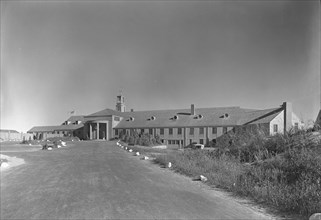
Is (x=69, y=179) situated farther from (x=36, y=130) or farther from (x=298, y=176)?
(x=36, y=130)

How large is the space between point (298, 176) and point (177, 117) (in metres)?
51.1

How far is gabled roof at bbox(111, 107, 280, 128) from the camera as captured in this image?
4955 cm

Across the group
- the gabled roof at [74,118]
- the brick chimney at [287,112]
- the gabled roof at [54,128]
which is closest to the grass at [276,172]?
the brick chimney at [287,112]

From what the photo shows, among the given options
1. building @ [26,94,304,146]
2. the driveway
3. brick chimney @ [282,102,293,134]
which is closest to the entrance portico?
building @ [26,94,304,146]

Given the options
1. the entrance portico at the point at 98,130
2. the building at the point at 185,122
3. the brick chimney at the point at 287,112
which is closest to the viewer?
the brick chimney at the point at 287,112

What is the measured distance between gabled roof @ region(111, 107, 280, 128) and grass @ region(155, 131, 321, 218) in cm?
3183

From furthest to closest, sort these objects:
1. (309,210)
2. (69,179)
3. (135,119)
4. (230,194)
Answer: (135,119) → (69,179) → (230,194) → (309,210)

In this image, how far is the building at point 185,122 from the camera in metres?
44.5

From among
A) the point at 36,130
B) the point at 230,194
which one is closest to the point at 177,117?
the point at 36,130

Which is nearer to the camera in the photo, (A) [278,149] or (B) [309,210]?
(B) [309,210]

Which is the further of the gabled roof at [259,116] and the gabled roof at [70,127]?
the gabled roof at [70,127]

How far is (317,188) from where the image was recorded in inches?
276

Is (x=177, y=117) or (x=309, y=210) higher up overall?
(x=177, y=117)

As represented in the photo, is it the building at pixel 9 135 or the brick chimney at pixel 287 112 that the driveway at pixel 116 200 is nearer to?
the brick chimney at pixel 287 112
